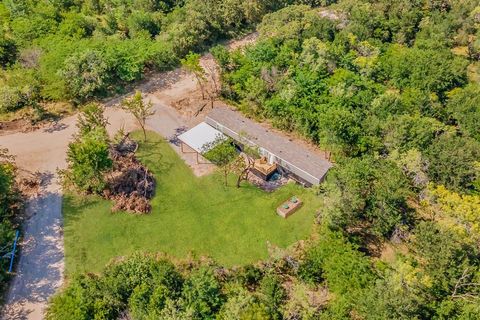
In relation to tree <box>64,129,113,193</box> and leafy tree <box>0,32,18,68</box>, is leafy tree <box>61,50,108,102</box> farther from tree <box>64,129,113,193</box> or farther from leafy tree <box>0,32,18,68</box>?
leafy tree <box>0,32,18,68</box>

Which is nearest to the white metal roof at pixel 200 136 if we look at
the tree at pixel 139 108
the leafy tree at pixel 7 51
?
the tree at pixel 139 108

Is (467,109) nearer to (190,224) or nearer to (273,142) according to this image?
(273,142)

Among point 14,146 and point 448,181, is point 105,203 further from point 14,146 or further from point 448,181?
point 448,181

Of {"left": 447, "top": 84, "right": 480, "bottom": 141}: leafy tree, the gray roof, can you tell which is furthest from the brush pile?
{"left": 447, "top": 84, "right": 480, "bottom": 141}: leafy tree

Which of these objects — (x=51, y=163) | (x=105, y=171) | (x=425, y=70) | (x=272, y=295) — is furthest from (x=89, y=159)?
(x=425, y=70)

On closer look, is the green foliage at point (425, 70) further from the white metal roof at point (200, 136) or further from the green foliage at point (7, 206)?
the green foliage at point (7, 206)

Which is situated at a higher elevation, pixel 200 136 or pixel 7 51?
pixel 7 51
